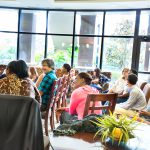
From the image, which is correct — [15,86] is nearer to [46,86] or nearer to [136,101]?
[46,86]

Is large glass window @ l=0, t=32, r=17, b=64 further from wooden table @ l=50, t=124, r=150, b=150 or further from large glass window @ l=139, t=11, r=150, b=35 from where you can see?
wooden table @ l=50, t=124, r=150, b=150

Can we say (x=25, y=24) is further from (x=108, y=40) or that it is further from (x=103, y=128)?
(x=103, y=128)

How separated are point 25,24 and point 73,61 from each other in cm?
207

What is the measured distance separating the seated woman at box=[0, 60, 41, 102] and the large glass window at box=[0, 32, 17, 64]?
575 cm

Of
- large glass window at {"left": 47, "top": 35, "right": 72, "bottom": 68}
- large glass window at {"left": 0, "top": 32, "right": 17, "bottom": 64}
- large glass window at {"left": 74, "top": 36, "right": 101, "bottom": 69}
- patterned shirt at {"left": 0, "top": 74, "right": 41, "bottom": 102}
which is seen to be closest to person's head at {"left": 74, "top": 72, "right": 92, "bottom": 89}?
patterned shirt at {"left": 0, "top": 74, "right": 41, "bottom": 102}

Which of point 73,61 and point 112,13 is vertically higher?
point 112,13

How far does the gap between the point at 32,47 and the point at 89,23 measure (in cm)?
211

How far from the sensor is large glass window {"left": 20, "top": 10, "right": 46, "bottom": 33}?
8203 mm

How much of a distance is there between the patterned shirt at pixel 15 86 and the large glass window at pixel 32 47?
5.60 meters

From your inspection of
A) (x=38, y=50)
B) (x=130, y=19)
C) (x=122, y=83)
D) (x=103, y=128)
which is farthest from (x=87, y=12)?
(x=103, y=128)

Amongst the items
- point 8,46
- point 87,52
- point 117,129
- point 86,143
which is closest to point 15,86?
point 86,143

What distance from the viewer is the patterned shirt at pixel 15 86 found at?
259 cm

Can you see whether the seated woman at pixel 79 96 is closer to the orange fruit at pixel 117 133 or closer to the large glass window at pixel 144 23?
the orange fruit at pixel 117 133

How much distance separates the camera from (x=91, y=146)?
1.51 metres
